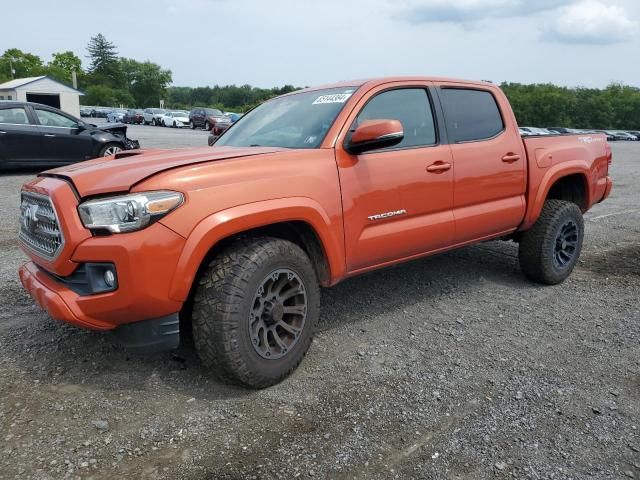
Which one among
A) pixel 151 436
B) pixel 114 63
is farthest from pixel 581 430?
pixel 114 63

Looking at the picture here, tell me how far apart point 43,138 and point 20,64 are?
10066cm

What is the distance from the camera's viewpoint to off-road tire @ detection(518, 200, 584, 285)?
489 cm

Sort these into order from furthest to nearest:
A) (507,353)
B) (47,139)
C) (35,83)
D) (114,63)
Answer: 1. (114,63)
2. (35,83)
3. (47,139)
4. (507,353)

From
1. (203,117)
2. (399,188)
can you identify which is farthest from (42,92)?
(399,188)

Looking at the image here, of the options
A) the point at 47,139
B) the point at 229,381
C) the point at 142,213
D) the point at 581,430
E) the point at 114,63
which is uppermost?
the point at 114,63

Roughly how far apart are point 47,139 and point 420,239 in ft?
33.8

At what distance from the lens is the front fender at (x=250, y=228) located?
274 centimetres

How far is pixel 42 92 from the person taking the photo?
151ft

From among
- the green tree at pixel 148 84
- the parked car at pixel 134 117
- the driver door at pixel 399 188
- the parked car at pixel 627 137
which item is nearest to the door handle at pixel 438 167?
the driver door at pixel 399 188

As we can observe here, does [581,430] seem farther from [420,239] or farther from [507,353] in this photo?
[420,239]

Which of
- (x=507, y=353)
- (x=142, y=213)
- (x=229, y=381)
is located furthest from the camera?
(x=507, y=353)

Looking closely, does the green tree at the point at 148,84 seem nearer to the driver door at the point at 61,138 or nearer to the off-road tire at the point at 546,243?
the driver door at the point at 61,138

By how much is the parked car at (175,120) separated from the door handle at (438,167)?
40.1 m

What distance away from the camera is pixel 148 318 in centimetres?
276
